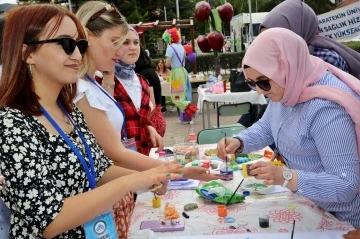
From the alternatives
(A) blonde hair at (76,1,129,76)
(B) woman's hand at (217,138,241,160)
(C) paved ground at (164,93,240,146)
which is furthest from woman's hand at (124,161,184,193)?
(C) paved ground at (164,93,240,146)

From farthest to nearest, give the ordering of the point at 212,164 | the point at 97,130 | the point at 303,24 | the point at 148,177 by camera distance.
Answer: the point at 303,24
the point at 212,164
the point at 97,130
the point at 148,177

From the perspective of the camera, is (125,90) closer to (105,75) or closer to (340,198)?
(105,75)

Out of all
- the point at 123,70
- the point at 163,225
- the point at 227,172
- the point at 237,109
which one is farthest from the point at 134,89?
the point at 237,109

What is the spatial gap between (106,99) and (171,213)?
0.73m

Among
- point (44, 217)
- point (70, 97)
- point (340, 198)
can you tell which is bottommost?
point (340, 198)

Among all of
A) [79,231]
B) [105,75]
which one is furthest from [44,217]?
[105,75]

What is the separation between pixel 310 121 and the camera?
5.68 ft

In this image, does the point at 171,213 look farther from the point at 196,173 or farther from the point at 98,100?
the point at 98,100

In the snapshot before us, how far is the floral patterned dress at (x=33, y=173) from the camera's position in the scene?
127 cm

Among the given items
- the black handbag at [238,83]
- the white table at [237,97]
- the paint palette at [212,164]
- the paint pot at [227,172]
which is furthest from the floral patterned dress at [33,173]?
the black handbag at [238,83]

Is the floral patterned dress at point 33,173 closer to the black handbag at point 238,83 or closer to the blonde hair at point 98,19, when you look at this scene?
the blonde hair at point 98,19

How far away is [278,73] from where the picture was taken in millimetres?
1793

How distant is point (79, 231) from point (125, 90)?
1489 millimetres

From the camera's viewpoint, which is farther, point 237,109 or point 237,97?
point 237,97
